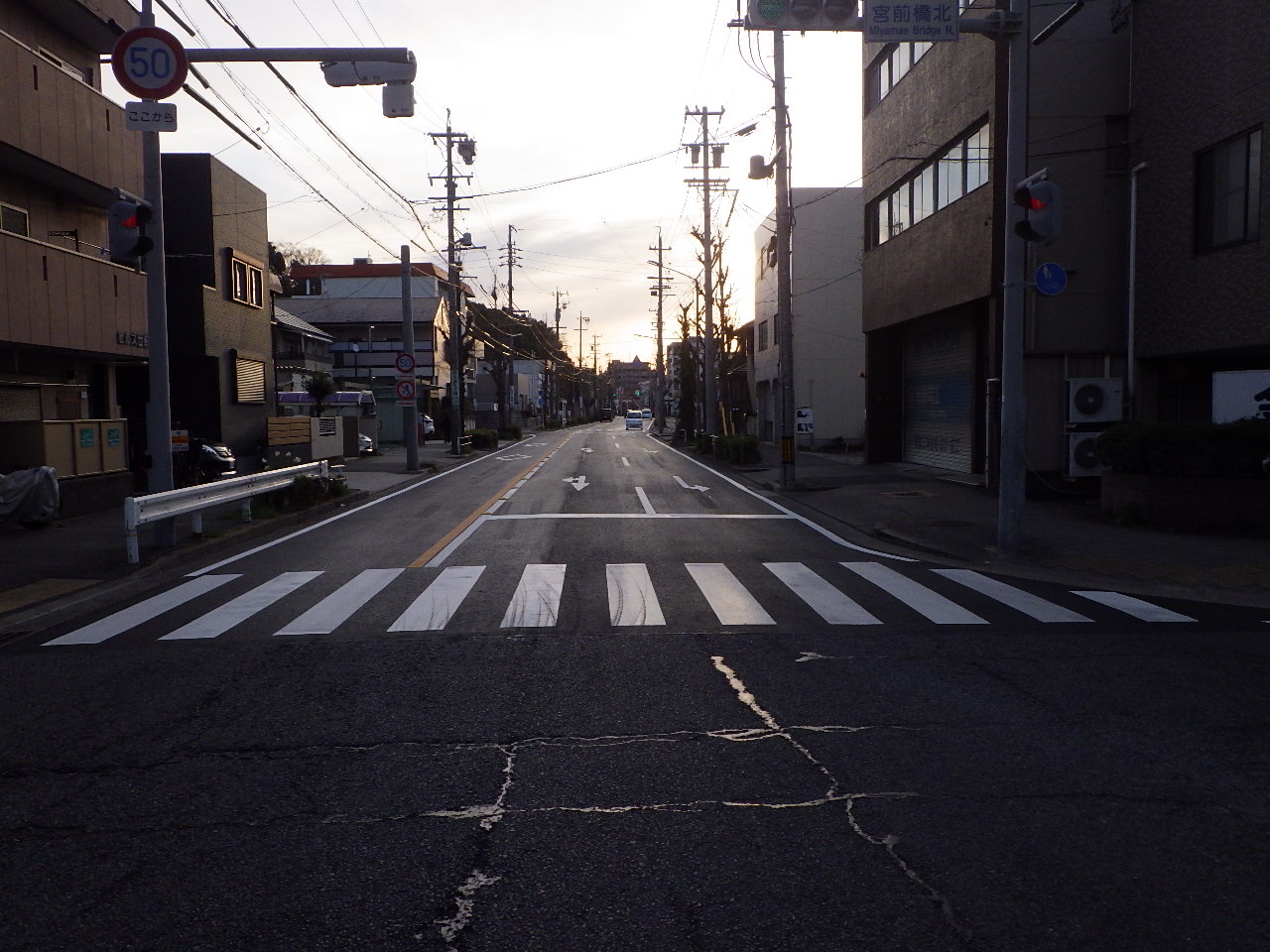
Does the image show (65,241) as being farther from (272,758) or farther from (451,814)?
(451,814)

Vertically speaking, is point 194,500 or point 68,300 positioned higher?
point 68,300

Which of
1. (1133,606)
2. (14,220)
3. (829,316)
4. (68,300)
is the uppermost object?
(829,316)

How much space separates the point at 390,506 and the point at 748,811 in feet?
51.5

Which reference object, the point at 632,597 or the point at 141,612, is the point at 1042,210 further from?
the point at 141,612

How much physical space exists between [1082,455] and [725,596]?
11.0 m

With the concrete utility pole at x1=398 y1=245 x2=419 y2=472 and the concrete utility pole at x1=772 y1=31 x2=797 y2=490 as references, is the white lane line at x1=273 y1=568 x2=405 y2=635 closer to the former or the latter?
the concrete utility pole at x1=772 y1=31 x2=797 y2=490

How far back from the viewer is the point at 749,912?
3508mm

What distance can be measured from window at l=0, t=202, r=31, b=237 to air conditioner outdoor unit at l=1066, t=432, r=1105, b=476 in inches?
735

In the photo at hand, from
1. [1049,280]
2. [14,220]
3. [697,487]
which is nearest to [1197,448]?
[1049,280]

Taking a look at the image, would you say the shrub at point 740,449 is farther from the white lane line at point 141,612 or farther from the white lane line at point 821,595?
the white lane line at point 141,612

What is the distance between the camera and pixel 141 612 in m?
9.12

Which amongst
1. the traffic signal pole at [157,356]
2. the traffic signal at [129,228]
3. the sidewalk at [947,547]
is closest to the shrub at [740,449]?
the sidewalk at [947,547]

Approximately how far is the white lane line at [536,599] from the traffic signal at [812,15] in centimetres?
690

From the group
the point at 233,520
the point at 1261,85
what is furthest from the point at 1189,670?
the point at 233,520
